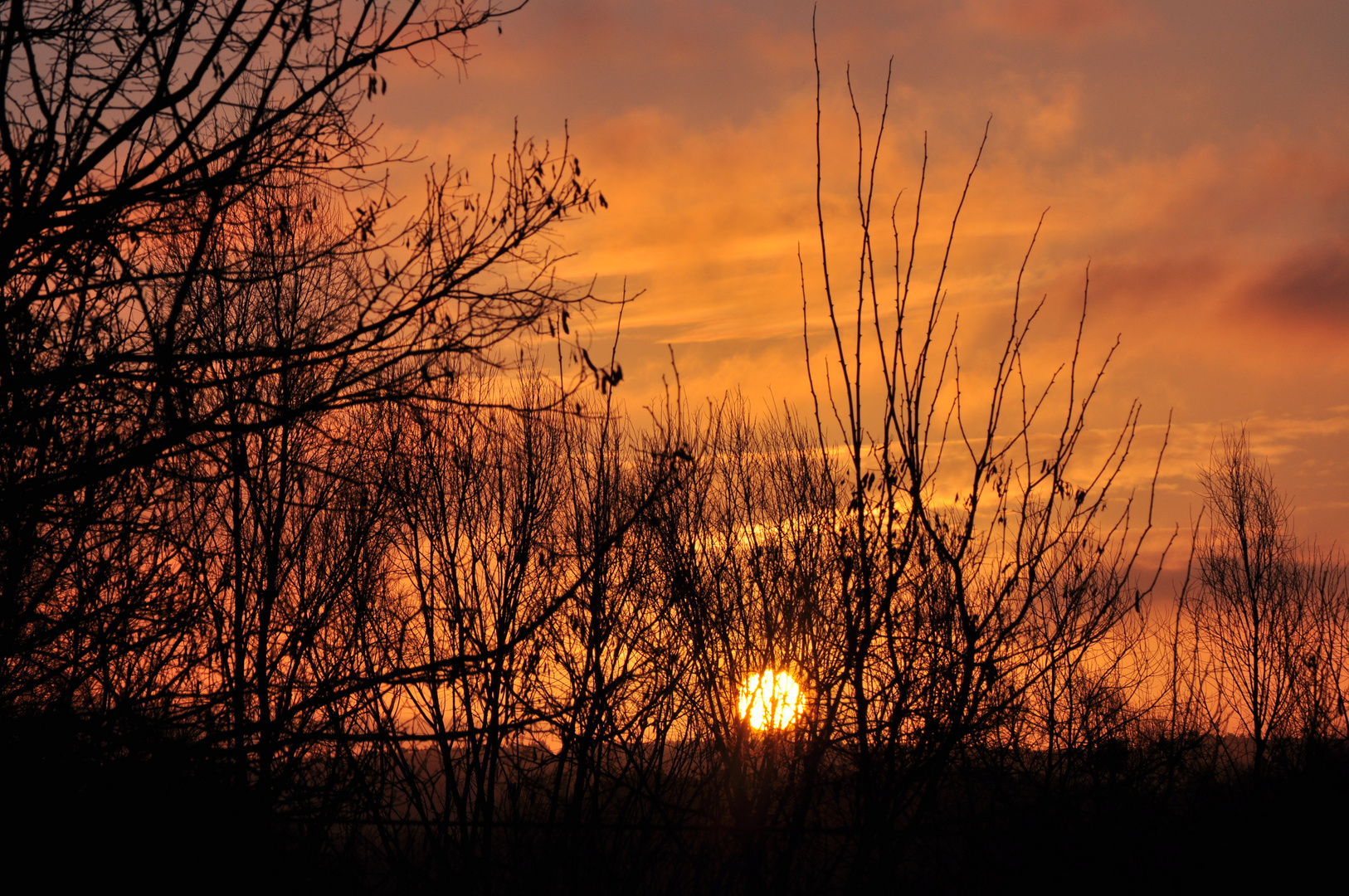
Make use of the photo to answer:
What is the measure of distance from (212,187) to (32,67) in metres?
0.91

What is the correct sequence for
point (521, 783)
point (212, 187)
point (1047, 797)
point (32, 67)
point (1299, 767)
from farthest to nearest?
point (1299, 767)
point (521, 783)
point (32, 67)
point (212, 187)
point (1047, 797)

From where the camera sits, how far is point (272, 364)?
3324 mm

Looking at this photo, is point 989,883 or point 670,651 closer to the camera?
point 670,651

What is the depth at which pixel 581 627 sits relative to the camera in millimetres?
5898

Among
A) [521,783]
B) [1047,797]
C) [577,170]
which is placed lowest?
[521,783]

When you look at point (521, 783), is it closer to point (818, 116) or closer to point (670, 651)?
point (670, 651)

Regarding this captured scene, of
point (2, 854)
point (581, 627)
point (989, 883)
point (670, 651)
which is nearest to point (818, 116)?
point (2, 854)

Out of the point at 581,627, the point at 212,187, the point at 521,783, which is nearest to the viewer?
the point at 212,187

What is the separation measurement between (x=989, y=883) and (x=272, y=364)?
23.1 m

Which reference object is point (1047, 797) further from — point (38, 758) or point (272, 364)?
point (38, 758)

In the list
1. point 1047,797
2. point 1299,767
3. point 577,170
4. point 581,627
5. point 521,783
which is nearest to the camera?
point 1047,797

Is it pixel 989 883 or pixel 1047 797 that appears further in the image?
pixel 989 883

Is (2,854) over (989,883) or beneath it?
over

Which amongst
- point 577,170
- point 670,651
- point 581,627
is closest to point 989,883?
point 670,651
